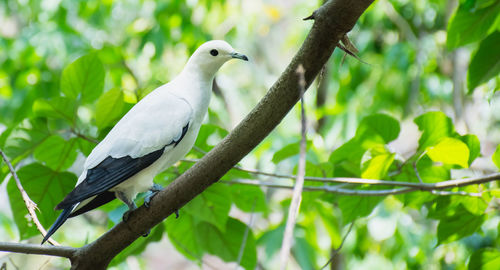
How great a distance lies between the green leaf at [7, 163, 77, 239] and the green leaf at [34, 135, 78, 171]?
55mm

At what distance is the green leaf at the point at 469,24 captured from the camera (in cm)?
223

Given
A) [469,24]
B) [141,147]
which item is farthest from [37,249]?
[469,24]

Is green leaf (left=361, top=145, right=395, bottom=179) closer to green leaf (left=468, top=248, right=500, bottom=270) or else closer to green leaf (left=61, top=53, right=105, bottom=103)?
green leaf (left=468, top=248, right=500, bottom=270)

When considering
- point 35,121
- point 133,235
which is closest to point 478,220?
point 133,235

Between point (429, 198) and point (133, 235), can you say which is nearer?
point (133, 235)

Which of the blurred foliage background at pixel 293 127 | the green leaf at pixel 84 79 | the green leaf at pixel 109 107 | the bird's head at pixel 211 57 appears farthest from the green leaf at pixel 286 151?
the green leaf at pixel 84 79

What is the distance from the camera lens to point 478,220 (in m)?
2.16

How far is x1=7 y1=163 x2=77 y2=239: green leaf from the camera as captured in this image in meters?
2.22

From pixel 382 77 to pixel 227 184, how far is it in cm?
325

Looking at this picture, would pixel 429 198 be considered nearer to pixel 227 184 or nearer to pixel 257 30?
pixel 227 184

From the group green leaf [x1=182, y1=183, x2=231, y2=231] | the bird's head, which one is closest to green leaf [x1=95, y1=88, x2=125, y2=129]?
the bird's head

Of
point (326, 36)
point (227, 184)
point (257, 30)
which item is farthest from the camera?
point (257, 30)

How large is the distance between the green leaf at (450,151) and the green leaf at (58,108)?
141cm

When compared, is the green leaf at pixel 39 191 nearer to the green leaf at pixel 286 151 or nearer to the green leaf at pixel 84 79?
the green leaf at pixel 84 79
